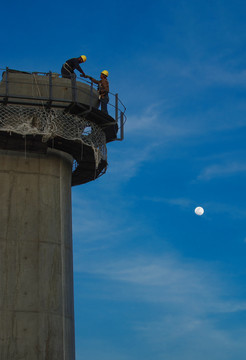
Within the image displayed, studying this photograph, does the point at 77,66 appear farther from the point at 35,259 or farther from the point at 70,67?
the point at 35,259

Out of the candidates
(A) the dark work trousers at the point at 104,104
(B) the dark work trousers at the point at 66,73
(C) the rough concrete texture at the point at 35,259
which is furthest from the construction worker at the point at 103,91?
(C) the rough concrete texture at the point at 35,259

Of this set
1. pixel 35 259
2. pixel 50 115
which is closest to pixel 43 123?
pixel 50 115

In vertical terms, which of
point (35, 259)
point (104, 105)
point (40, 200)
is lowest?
point (35, 259)

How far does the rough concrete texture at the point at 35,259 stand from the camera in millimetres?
26078

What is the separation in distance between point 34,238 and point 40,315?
340cm

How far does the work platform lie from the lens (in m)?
28.4

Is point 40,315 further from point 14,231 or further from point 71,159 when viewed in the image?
point 71,159

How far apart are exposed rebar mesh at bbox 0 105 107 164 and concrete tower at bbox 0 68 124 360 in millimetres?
46

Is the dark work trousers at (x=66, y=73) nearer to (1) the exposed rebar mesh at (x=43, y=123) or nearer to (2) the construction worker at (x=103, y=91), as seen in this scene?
(2) the construction worker at (x=103, y=91)

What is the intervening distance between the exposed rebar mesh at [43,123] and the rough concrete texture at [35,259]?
1383 millimetres

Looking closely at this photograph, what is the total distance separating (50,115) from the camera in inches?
1141

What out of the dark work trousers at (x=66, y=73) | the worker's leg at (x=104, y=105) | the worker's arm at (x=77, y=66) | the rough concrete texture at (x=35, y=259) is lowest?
the rough concrete texture at (x=35, y=259)

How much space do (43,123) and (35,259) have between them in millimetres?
6312

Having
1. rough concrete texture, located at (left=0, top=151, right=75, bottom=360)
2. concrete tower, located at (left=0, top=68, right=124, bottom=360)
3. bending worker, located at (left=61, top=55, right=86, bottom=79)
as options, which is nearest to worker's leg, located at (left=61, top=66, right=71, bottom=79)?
bending worker, located at (left=61, top=55, right=86, bottom=79)
